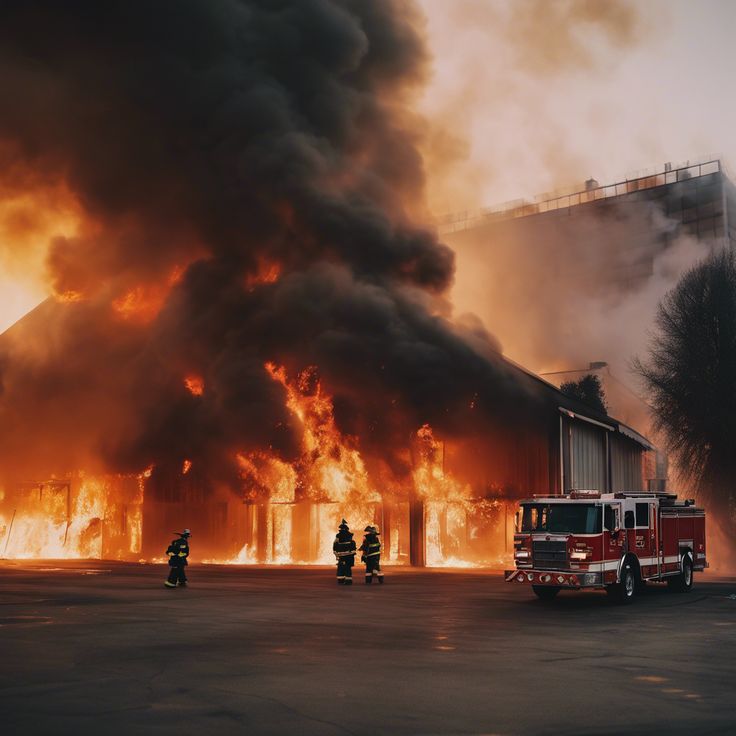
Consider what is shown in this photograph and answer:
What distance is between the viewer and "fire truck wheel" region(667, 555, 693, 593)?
61.9 feet

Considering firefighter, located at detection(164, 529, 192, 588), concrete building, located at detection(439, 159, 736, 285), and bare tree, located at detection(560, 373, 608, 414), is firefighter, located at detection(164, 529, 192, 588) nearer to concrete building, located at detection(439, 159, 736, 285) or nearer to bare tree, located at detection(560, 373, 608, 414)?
bare tree, located at detection(560, 373, 608, 414)

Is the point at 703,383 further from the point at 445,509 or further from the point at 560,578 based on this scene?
the point at 560,578

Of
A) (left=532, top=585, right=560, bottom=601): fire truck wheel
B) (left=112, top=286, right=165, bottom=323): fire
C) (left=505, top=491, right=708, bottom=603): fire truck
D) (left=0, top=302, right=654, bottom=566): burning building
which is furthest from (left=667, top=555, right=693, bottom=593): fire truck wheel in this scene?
(left=112, top=286, right=165, bottom=323): fire

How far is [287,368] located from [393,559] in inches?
279

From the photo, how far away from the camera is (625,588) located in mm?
16375

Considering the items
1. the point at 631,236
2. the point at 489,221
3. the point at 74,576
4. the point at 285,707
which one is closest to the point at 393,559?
the point at 74,576

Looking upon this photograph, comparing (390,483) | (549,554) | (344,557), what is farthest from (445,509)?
(549,554)

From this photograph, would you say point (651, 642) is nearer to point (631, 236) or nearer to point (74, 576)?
point (74, 576)

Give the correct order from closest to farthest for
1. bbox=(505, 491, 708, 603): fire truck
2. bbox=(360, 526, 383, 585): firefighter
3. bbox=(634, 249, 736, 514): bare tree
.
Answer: bbox=(505, 491, 708, 603): fire truck → bbox=(360, 526, 383, 585): firefighter → bbox=(634, 249, 736, 514): bare tree

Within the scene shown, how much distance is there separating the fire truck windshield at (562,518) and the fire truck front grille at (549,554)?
28cm

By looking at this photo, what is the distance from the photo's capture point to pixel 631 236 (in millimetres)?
55375

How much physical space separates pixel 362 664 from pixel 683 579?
11976 mm

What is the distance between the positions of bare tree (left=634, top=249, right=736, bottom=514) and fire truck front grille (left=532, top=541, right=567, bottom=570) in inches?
621

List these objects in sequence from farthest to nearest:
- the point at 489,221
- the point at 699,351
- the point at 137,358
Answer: the point at 489,221 < the point at 137,358 < the point at 699,351
